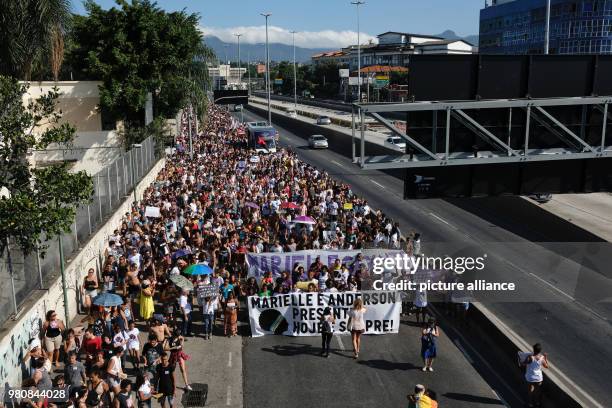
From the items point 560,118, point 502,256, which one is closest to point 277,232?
point 502,256

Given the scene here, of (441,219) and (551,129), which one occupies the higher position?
(551,129)

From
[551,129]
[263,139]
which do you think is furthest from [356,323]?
[263,139]

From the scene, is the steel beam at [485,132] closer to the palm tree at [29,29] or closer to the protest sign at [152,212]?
the protest sign at [152,212]

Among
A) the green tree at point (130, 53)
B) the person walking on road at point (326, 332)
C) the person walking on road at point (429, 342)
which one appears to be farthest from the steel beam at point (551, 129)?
the green tree at point (130, 53)

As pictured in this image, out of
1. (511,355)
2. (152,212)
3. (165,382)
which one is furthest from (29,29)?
(511,355)

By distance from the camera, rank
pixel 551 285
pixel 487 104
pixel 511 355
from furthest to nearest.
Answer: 1. pixel 551 285
2. pixel 511 355
3. pixel 487 104

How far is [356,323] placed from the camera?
14492 millimetres

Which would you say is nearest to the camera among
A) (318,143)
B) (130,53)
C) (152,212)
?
(152,212)

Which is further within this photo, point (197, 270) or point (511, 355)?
point (197, 270)

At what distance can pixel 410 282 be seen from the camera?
661 inches

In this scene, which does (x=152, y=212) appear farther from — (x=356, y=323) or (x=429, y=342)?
(x=429, y=342)

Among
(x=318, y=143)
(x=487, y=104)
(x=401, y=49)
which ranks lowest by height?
(x=318, y=143)

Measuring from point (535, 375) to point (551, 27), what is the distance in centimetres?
11212

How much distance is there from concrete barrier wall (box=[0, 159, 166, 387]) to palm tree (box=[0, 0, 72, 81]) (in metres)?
9.00
